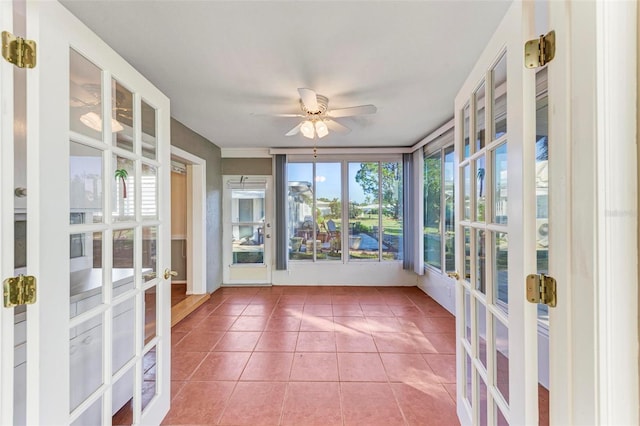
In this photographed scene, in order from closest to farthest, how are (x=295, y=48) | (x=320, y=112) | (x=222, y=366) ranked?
(x=295, y=48) < (x=222, y=366) < (x=320, y=112)

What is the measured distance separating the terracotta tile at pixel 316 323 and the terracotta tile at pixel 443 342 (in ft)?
3.31

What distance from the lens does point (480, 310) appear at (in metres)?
1.29

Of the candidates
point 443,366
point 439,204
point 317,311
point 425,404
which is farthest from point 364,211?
point 425,404

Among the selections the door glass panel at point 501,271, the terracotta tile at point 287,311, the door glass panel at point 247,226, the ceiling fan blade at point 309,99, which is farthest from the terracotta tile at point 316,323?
the ceiling fan blade at point 309,99

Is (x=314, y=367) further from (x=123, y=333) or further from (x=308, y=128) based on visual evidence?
(x=308, y=128)

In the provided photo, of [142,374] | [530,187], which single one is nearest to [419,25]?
[530,187]

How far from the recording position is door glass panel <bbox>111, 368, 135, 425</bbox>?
129 centimetres

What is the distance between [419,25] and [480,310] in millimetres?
1570

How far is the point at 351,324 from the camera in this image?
3.05 meters

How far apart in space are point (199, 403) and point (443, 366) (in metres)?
1.85

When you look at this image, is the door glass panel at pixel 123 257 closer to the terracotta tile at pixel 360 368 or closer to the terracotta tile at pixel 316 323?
the terracotta tile at pixel 360 368

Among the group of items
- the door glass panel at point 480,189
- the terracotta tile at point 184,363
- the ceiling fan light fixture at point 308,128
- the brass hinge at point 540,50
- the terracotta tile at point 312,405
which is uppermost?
the ceiling fan light fixture at point 308,128

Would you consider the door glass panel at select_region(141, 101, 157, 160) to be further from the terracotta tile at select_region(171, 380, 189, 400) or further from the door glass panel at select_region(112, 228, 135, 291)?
the terracotta tile at select_region(171, 380, 189, 400)

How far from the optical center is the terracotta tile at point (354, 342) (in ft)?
8.19
